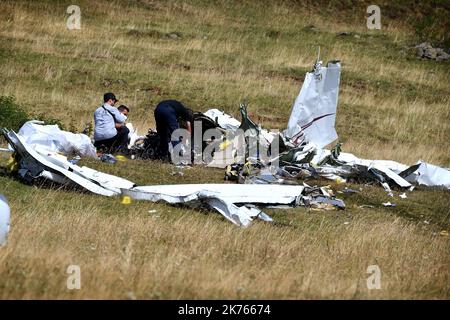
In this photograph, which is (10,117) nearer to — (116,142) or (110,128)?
(116,142)

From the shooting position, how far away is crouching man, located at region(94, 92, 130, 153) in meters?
15.1

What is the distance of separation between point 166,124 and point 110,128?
107 cm

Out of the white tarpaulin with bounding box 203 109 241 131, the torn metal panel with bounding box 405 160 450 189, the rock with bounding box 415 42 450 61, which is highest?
the white tarpaulin with bounding box 203 109 241 131

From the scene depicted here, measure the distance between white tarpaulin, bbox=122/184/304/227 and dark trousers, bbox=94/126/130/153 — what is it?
9.41 feet

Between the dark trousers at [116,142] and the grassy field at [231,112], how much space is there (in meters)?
1.04

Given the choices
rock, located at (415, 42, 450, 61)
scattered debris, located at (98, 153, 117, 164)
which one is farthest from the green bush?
rock, located at (415, 42, 450, 61)

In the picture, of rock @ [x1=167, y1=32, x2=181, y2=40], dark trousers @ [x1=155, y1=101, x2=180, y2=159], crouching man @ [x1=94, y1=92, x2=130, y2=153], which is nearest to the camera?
dark trousers @ [x1=155, y1=101, x2=180, y2=159]

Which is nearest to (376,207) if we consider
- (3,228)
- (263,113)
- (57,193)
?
(57,193)

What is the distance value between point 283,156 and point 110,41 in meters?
14.8

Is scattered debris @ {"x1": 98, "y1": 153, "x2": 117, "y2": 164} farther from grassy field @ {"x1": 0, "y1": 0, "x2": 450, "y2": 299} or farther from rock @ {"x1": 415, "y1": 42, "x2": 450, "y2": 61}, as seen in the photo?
rock @ {"x1": 415, "y1": 42, "x2": 450, "y2": 61}

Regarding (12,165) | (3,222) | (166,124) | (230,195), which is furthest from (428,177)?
(3,222)

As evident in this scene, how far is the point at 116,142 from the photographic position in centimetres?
1552

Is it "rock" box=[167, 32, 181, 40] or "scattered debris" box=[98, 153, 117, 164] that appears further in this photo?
"rock" box=[167, 32, 181, 40]

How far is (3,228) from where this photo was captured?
9.27 metres
